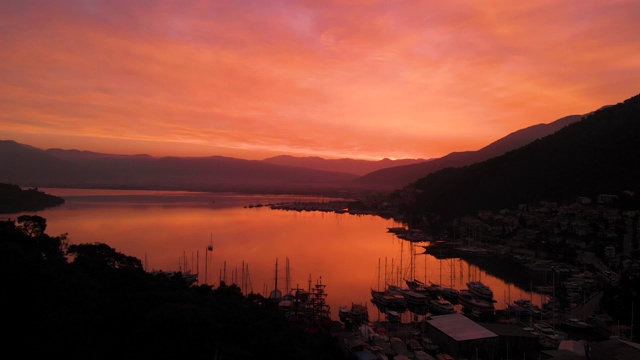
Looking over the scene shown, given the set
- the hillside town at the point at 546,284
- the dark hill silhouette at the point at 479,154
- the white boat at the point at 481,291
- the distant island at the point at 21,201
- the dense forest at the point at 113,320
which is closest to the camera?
the dense forest at the point at 113,320

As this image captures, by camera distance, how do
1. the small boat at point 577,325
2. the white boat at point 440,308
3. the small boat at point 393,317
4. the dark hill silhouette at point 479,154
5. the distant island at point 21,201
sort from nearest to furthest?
the small boat at point 577,325 → the small boat at point 393,317 → the white boat at point 440,308 → the distant island at point 21,201 → the dark hill silhouette at point 479,154

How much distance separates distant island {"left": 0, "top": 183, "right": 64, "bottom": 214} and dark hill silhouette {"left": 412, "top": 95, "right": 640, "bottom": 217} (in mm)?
20420

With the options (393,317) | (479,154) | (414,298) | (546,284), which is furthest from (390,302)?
(479,154)

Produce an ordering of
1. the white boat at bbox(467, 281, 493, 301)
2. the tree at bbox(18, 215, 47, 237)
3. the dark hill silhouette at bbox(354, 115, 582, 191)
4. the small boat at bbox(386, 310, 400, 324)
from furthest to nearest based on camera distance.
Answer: the dark hill silhouette at bbox(354, 115, 582, 191), the white boat at bbox(467, 281, 493, 301), the small boat at bbox(386, 310, 400, 324), the tree at bbox(18, 215, 47, 237)

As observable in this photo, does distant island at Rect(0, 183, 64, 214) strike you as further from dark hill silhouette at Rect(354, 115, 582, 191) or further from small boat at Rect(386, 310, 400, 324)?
dark hill silhouette at Rect(354, 115, 582, 191)

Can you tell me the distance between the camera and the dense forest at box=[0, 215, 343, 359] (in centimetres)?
271

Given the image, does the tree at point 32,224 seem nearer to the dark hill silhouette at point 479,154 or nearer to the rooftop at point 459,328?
the rooftop at point 459,328

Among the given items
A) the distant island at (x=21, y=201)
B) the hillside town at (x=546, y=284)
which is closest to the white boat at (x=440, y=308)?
the hillside town at (x=546, y=284)

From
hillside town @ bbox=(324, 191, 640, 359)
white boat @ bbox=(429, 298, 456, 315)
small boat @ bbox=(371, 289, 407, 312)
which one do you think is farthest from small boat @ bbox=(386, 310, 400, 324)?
white boat @ bbox=(429, 298, 456, 315)

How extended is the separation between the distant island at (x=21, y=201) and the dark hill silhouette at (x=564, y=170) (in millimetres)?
20420

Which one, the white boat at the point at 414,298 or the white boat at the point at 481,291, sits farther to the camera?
the white boat at the point at 481,291

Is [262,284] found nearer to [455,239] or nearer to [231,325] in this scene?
[231,325]

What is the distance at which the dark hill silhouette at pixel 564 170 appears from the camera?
17.1 metres

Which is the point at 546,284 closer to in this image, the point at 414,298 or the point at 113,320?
the point at 414,298
